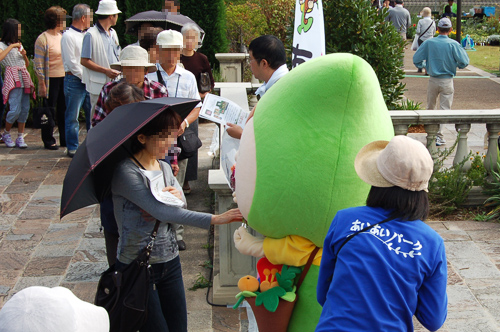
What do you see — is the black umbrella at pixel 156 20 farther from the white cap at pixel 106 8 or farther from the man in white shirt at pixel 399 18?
the man in white shirt at pixel 399 18

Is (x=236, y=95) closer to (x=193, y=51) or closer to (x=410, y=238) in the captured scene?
(x=193, y=51)

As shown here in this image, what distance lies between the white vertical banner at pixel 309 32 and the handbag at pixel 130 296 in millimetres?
2554

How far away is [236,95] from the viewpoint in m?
7.10

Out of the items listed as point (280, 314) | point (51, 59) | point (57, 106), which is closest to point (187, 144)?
point (280, 314)

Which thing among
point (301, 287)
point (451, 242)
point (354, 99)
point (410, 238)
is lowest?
point (451, 242)

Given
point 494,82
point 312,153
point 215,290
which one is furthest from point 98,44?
point 494,82

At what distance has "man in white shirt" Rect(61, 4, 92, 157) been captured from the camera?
780cm

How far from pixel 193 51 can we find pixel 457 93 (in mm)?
8444

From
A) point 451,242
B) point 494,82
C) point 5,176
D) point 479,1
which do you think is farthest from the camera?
point 479,1

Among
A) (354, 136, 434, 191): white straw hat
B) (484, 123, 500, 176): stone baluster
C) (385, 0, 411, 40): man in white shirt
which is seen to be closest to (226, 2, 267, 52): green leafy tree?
(385, 0, 411, 40): man in white shirt

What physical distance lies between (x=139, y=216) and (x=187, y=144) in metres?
2.62

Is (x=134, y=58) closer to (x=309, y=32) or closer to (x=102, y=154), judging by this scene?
(x=309, y=32)

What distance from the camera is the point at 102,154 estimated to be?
10.0 feet

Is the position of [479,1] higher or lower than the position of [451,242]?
higher
